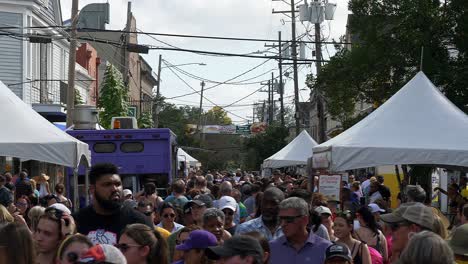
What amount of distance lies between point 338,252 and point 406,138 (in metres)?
6.61

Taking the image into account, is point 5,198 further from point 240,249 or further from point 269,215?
point 240,249

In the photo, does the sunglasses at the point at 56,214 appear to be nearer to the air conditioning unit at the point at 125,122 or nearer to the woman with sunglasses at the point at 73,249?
the woman with sunglasses at the point at 73,249

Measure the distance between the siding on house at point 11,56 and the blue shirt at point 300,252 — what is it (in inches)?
1131

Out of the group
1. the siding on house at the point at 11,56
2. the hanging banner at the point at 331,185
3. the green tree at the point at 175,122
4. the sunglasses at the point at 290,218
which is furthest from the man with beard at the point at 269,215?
the green tree at the point at 175,122

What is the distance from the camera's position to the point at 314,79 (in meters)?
30.4

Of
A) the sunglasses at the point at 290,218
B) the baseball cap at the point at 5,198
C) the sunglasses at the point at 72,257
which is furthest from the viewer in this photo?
the baseball cap at the point at 5,198

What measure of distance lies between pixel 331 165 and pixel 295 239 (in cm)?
592

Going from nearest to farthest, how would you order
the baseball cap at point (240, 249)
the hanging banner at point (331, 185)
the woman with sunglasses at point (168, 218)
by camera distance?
the baseball cap at point (240, 249), the woman with sunglasses at point (168, 218), the hanging banner at point (331, 185)

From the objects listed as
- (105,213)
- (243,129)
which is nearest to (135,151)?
(105,213)

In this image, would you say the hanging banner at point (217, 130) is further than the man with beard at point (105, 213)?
Yes

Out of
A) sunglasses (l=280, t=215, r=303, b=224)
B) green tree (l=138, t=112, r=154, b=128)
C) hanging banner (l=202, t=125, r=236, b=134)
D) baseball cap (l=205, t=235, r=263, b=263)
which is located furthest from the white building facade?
hanging banner (l=202, t=125, r=236, b=134)

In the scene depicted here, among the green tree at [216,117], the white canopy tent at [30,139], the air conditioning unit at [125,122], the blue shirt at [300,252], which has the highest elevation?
the green tree at [216,117]

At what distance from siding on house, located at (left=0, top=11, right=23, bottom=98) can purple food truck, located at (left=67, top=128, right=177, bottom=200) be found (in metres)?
14.0

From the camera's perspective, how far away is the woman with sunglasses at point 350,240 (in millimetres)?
8719
